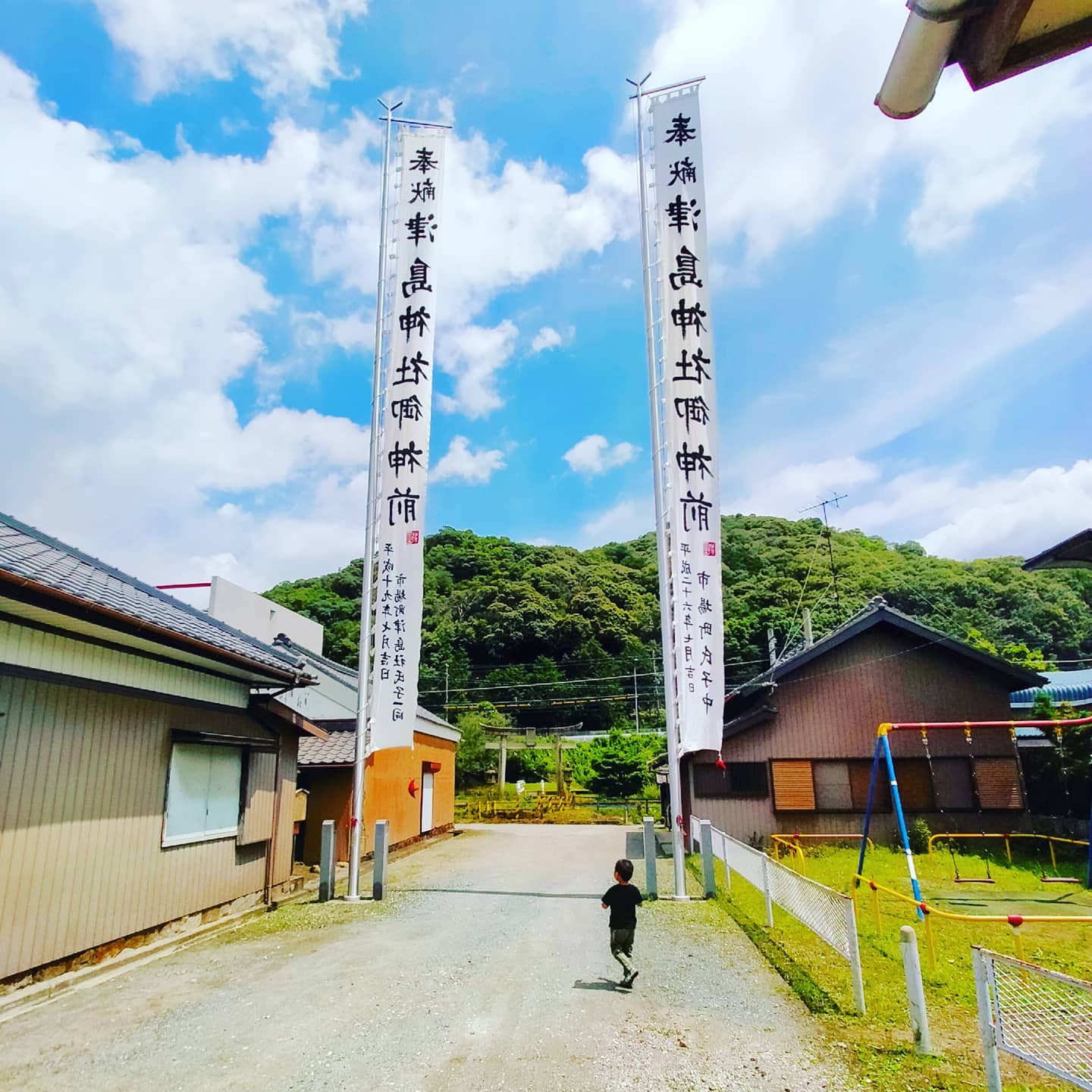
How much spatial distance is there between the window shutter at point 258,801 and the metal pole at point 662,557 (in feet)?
20.7

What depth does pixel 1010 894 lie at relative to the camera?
39.2 ft

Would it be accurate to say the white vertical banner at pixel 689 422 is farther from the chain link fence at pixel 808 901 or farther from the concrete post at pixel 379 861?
the concrete post at pixel 379 861

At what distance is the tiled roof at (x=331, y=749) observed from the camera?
52.0 feet

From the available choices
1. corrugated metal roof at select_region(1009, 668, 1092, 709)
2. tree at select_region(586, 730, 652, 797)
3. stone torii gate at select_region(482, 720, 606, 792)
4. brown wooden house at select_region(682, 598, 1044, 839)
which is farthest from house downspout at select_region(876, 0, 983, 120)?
stone torii gate at select_region(482, 720, 606, 792)

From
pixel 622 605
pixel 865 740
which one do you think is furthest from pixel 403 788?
pixel 622 605

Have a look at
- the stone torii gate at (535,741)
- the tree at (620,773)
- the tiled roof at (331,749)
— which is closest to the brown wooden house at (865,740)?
the tiled roof at (331,749)

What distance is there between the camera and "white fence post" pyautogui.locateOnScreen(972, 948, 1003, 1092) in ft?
12.6

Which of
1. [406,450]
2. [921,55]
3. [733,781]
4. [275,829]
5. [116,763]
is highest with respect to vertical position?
[406,450]

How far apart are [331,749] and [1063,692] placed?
21.0m

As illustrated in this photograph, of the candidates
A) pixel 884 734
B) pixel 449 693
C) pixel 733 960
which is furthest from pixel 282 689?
pixel 449 693

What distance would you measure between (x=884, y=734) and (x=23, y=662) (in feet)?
38.7

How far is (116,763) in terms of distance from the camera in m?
8.05

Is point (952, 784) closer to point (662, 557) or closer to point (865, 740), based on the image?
point (865, 740)

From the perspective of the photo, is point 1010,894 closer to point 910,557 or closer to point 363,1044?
point 363,1044
